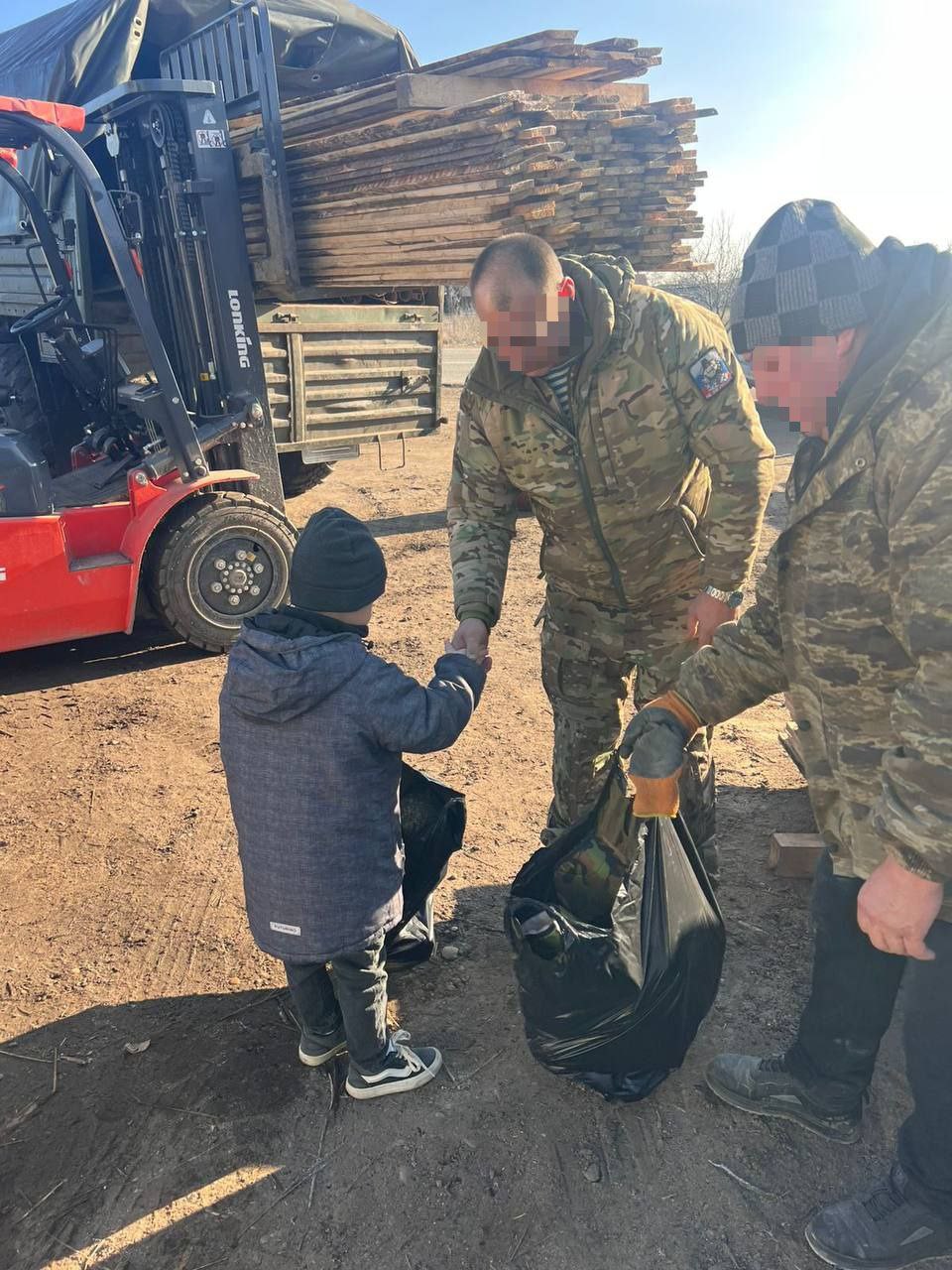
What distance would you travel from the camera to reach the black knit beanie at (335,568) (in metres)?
2.07

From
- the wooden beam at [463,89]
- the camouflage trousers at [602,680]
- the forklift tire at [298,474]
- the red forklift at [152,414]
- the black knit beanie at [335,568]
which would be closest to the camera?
the black knit beanie at [335,568]

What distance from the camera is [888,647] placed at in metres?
1.67

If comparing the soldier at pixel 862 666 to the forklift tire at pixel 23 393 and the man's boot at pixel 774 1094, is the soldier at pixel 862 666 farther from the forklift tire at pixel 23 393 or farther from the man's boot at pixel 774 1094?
the forklift tire at pixel 23 393

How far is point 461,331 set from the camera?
3250cm

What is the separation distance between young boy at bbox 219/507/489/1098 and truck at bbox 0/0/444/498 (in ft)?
13.0

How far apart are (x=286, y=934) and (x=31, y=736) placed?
298cm

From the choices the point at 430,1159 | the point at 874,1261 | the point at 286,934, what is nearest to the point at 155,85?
the point at 286,934

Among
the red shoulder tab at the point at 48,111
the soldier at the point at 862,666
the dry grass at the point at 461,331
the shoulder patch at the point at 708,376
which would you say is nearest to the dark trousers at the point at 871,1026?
the soldier at the point at 862,666

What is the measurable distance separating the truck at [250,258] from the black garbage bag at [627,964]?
14.4 ft

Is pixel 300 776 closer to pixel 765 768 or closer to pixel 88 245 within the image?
pixel 765 768

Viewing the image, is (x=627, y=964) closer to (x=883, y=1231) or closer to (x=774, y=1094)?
(x=774, y=1094)

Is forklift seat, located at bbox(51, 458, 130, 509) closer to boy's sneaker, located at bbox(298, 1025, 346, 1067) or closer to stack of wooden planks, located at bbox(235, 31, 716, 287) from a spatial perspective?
stack of wooden planks, located at bbox(235, 31, 716, 287)

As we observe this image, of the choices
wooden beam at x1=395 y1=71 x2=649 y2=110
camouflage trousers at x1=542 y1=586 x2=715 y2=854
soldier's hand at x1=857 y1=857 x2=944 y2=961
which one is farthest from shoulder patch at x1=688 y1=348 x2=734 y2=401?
wooden beam at x1=395 y1=71 x2=649 y2=110

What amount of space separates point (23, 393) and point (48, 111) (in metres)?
2.08
